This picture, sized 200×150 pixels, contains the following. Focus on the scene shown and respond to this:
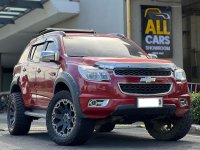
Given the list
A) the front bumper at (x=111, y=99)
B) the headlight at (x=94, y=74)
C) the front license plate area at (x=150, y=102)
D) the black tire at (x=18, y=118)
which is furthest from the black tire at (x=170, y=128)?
the black tire at (x=18, y=118)

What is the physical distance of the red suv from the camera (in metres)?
7.26

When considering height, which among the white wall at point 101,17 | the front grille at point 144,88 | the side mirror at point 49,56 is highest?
the white wall at point 101,17

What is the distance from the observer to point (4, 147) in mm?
7727

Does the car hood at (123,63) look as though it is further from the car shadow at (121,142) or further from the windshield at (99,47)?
the car shadow at (121,142)

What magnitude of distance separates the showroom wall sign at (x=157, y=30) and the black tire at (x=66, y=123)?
8.77 m

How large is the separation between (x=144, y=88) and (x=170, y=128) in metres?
1.26

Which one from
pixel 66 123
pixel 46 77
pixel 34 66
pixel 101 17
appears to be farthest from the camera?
pixel 101 17

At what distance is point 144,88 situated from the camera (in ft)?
24.4

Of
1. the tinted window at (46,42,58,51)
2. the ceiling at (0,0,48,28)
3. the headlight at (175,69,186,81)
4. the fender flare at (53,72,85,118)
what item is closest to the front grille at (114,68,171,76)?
the headlight at (175,69,186,81)

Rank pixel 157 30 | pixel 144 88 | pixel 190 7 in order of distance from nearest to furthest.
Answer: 1. pixel 144 88
2. pixel 157 30
3. pixel 190 7

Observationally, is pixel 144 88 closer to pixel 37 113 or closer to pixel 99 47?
pixel 99 47

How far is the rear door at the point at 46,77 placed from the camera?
27.1 ft

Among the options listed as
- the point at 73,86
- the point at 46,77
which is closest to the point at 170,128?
the point at 73,86

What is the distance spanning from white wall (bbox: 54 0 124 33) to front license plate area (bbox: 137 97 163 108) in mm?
8810
